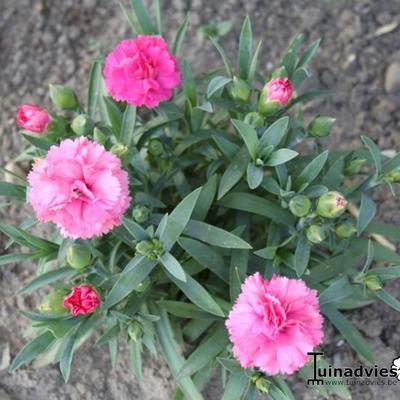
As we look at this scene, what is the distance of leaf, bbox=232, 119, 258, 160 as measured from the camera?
1513mm

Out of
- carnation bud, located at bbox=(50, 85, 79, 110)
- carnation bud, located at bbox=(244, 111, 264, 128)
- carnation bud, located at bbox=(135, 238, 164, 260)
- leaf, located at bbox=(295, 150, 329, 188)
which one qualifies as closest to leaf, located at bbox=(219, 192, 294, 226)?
leaf, located at bbox=(295, 150, 329, 188)

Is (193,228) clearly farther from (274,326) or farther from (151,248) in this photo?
(274,326)

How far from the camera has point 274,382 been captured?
5.00 feet

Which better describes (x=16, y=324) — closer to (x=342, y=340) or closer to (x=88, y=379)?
(x=88, y=379)

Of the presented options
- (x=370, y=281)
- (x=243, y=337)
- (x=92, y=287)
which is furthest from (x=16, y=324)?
(x=370, y=281)

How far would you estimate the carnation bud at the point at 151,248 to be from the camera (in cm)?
143

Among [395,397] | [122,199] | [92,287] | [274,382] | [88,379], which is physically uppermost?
[122,199]

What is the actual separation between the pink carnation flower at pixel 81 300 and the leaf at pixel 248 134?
0.57m

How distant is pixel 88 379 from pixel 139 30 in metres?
1.22

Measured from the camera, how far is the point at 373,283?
1.52 metres

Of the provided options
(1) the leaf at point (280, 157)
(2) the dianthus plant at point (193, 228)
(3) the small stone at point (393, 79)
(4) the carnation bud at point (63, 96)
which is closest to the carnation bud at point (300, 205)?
(2) the dianthus plant at point (193, 228)

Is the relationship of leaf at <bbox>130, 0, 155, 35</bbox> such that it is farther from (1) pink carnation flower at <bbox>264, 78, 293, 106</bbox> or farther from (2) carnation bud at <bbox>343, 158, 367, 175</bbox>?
(2) carnation bud at <bbox>343, 158, 367, 175</bbox>

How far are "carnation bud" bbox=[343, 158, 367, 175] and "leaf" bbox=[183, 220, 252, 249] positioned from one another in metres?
0.43

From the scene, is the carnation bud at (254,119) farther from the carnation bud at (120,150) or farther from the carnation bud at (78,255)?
the carnation bud at (78,255)
